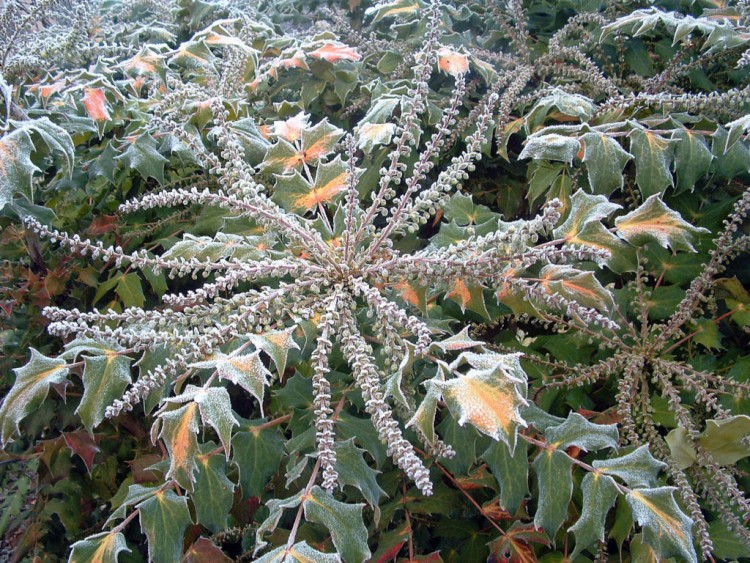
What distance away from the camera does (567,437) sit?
120 centimetres

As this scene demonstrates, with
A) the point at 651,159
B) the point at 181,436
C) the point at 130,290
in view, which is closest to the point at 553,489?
the point at 181,436

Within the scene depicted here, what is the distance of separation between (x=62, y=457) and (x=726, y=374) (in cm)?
186

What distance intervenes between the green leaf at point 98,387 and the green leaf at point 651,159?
4.28 ft

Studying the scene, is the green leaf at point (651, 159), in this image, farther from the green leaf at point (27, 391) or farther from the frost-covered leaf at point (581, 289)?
the green leaf at point (27, 391)

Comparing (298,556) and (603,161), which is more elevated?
(603,161)

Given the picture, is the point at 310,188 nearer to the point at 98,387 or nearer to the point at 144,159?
the point at 144,159

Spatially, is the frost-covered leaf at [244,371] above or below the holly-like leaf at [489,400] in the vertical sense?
above

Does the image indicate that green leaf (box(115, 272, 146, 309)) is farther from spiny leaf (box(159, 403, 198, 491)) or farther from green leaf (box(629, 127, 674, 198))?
green leaf (box(629, 127, 674, 198))

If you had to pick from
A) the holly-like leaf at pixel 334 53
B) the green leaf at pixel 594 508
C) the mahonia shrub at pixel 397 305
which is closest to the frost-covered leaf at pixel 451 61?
the mahonia shrub at pixel 397 305

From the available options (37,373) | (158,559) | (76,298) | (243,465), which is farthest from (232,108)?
(158,559)

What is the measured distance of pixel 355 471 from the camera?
1.19 meters

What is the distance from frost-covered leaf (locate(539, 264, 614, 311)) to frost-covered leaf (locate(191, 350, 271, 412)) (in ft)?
2.00

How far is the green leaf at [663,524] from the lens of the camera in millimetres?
1037

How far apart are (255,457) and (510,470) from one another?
566 mm
